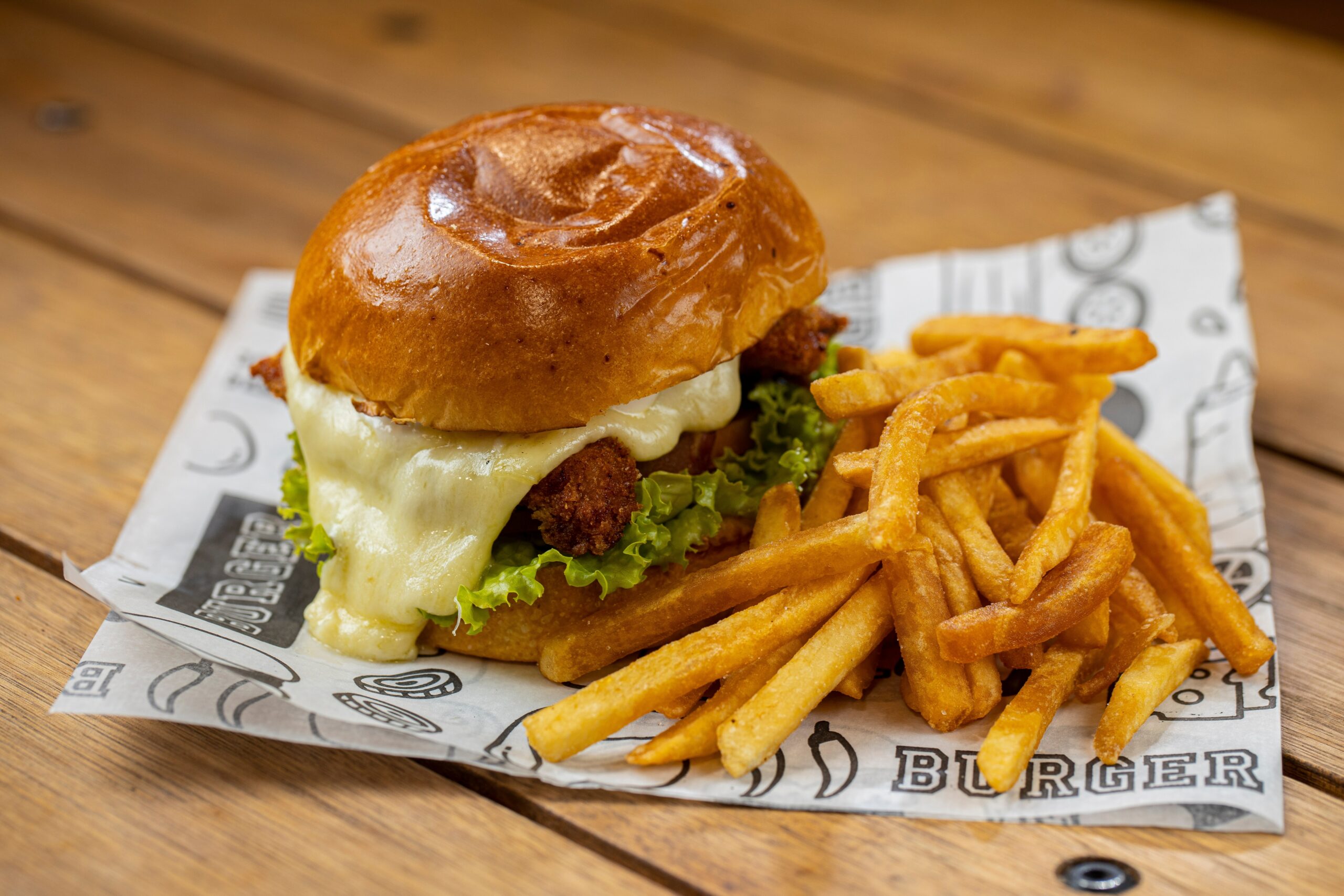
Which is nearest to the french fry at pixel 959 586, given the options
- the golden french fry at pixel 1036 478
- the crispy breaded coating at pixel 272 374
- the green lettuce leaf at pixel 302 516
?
the golden french fry at pixel 1036 478

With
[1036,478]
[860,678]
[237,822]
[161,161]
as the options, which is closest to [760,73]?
[161,161]

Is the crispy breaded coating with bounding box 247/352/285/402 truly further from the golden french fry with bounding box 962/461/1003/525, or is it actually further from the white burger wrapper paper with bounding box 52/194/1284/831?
the golden french fry with bounding box 962/461/1003/525

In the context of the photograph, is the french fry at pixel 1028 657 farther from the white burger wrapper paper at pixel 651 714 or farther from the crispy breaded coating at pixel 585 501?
the crispy breaded coating at pixel 585 501

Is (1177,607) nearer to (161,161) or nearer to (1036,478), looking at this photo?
(1036,478)

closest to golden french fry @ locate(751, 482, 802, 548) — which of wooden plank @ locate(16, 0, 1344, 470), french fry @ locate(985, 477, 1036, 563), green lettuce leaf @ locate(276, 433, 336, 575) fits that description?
french fry @ locate(985, 477, 1036, 563)

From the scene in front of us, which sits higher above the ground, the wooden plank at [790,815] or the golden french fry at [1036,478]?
the golden french fry at [1036,478]

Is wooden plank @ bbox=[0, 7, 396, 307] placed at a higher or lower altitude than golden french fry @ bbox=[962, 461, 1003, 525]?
higher
